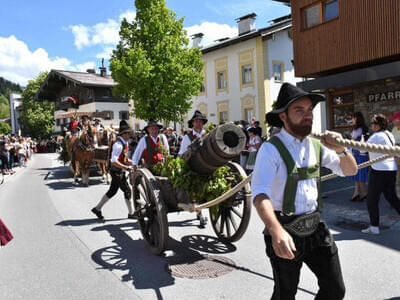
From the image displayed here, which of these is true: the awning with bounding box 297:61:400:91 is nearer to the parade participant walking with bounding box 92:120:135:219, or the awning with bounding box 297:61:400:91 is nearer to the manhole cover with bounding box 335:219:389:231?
the manhole cover with bounding box 335:219:389:231

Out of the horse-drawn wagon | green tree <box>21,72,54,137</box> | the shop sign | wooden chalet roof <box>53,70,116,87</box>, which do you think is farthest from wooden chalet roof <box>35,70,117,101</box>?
the horse-drawn wagon

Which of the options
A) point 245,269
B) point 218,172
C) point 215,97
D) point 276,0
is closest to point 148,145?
point 218,172

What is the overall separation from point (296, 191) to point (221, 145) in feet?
6.11

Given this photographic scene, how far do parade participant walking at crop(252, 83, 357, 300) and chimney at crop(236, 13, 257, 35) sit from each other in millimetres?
25797

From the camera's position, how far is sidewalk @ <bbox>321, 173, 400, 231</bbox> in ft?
19.6

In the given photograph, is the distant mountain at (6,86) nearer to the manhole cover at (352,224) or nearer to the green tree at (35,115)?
the green tree at (35,115)

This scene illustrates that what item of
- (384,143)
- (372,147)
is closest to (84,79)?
(384,143)

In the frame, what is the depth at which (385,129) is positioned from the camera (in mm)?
5633

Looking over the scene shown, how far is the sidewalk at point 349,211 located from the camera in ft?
19.6

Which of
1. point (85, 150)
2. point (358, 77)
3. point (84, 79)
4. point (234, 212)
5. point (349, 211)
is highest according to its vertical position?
point (84, 79)

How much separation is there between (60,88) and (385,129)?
39905mm

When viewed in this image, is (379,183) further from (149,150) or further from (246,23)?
(246,23)

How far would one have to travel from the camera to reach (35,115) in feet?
156

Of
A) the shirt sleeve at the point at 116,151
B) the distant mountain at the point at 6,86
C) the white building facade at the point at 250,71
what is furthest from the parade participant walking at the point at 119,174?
the distant mountain at the point at 6,86
